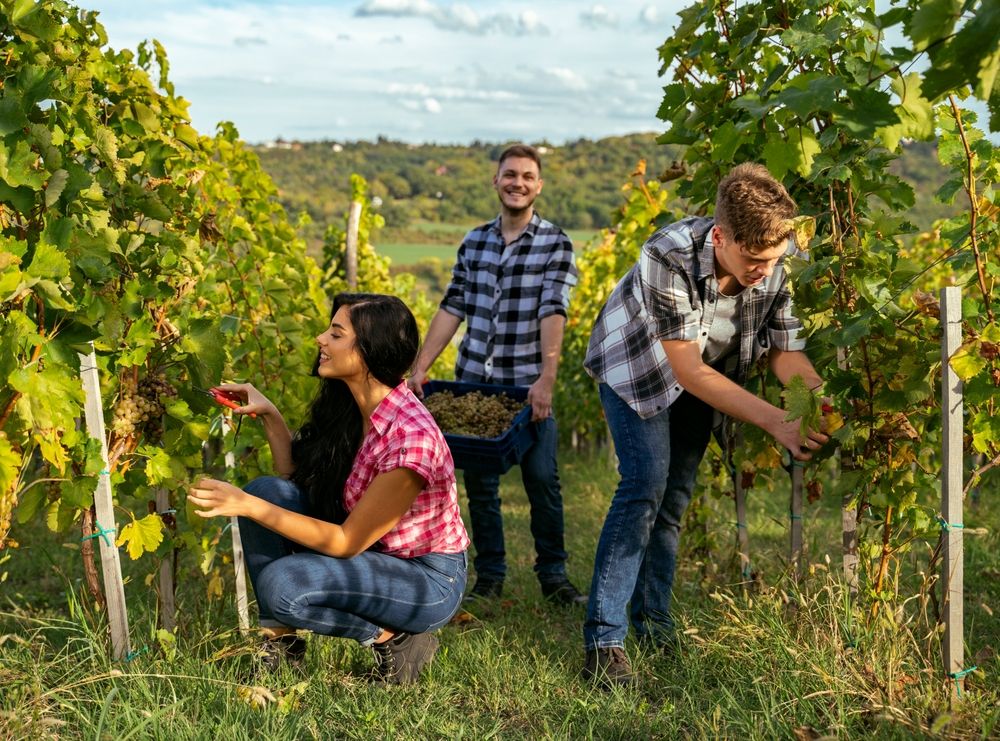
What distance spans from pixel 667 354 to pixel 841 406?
53cm

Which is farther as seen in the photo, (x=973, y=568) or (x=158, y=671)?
(x=973, y=568)

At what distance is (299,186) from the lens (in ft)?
152

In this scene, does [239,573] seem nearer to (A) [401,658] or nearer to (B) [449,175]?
(A) [401,658]

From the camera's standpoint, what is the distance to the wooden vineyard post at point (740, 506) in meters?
3.48

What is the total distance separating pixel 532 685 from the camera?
117 inches

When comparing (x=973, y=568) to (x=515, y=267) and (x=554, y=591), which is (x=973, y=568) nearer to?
(x=554, y=591)

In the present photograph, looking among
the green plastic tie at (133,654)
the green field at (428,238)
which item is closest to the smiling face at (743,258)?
the green plastic tie at (133,654)

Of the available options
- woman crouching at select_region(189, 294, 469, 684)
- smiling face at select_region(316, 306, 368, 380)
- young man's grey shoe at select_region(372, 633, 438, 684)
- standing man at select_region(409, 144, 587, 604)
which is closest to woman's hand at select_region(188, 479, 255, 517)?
woman crouching at select_region(189, 294, 469, 684)

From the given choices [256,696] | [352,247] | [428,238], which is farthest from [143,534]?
[428,238]

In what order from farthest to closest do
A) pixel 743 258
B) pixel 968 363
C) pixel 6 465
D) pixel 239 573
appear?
pixel 239 573 < pixel 743 258 < pixel 968 363 < pixel 6 465

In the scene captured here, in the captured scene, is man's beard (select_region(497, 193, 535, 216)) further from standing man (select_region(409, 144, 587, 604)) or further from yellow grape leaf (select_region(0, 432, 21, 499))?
yellow grape leaf (select_region(0, 432, 21, 499))

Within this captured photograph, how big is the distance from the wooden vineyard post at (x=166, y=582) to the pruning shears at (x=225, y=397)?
0.34 meters

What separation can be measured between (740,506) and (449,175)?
162 ft

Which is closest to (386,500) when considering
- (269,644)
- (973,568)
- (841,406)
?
(269,644)
